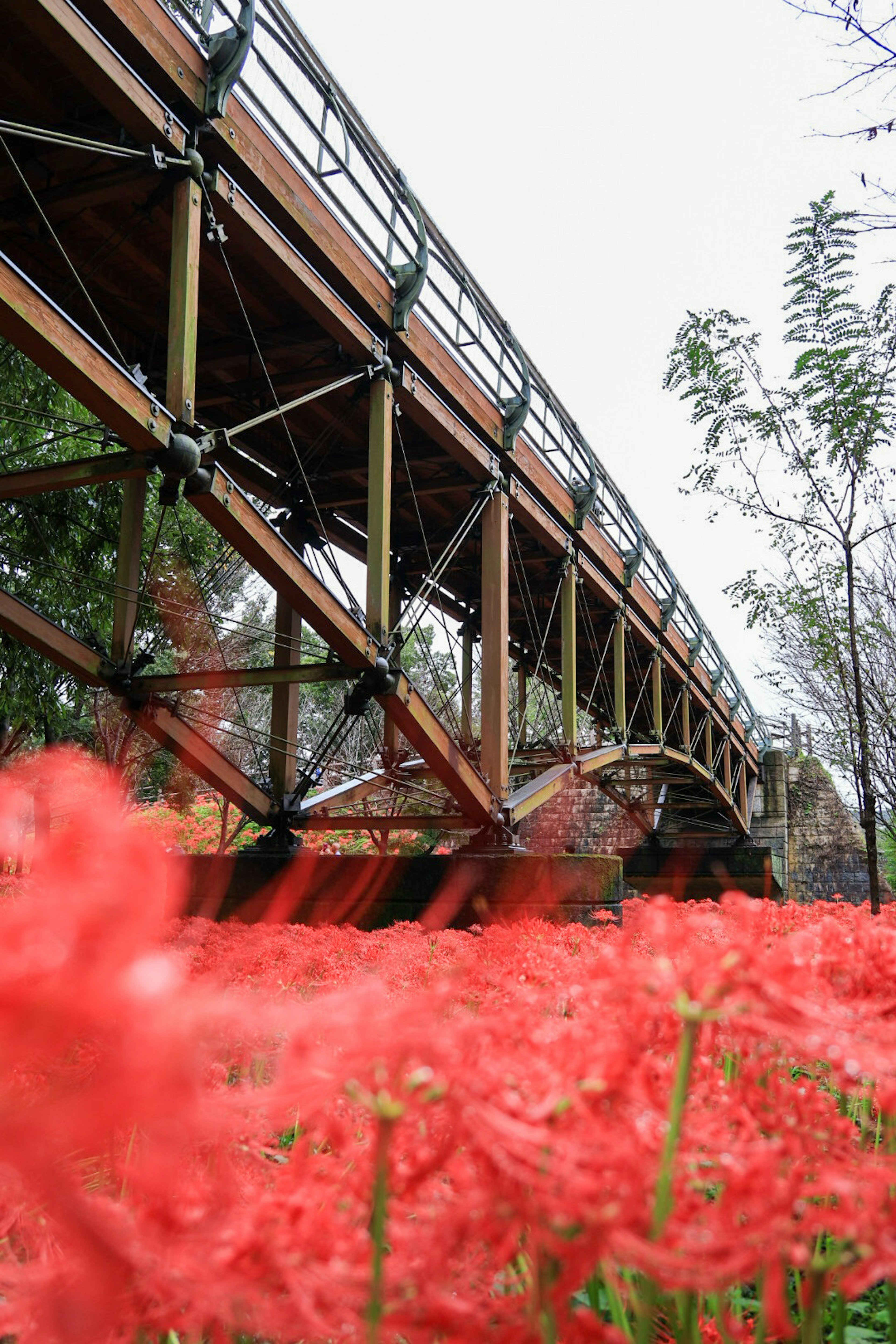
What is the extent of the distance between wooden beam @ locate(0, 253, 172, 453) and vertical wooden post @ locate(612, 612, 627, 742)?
8.52 m

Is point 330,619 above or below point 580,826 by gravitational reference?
above

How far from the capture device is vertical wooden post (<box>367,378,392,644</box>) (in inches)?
275

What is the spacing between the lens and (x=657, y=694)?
48.1 feet

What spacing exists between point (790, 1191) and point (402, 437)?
8.43m

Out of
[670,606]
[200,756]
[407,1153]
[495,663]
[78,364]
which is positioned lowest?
[407,1153]

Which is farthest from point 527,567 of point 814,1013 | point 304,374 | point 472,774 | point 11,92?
point 814,1013

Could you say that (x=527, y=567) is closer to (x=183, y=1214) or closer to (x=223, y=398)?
(x=223, y=398)

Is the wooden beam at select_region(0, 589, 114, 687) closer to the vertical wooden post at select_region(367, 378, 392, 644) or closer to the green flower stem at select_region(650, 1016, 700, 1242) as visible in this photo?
the vertical wooden post at select_region(367, 378, 392, 644)

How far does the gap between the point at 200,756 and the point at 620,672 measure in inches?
247

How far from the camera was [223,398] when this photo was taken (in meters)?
7.91

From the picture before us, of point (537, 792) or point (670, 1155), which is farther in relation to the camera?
point (537, 792)

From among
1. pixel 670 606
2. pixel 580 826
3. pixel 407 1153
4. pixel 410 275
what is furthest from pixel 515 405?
pixel 580 826

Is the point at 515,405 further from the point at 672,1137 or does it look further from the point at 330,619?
the point at 672,1137

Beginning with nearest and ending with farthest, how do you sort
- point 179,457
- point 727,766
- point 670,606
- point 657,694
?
point 179,457, point 657,694, point 670,606, point 727,766
